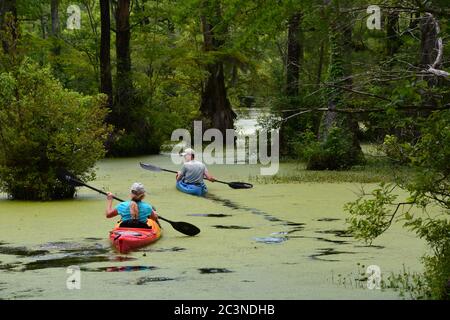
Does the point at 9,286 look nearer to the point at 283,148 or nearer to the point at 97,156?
the point at 97,156

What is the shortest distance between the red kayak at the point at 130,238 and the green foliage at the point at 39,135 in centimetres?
507

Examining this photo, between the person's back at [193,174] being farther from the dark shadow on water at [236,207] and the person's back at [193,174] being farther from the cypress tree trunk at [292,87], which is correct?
the cypress tree trunk at [292,87]

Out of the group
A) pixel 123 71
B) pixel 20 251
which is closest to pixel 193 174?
pixel 20 251

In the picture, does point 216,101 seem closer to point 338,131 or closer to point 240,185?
point 338,131

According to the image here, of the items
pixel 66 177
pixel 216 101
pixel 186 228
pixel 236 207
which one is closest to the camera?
pixel 186 228

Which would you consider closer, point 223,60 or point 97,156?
point 97,156

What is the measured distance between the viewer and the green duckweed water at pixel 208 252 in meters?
8.91

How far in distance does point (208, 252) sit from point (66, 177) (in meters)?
5.56

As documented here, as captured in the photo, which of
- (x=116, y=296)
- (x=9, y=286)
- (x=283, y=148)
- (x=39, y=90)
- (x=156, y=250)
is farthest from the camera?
(x=283, y=148)

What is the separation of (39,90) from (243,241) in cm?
673

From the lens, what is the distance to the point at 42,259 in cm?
1098

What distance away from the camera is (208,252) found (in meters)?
11.5
